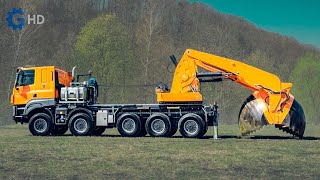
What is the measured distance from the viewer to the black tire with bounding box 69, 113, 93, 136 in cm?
2439

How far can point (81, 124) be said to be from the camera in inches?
966

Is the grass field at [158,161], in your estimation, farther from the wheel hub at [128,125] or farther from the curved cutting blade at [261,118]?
the wheel hub at [128,125]

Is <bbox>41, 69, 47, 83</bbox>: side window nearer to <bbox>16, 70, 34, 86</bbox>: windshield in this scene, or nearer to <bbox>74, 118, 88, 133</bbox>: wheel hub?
<bbox>16, 70, 34, 86</bbox>: windshield

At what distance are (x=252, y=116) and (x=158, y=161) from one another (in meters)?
10.5

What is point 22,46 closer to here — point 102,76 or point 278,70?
point 102,76

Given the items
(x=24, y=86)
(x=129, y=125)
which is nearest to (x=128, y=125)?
(x=129, y=125)

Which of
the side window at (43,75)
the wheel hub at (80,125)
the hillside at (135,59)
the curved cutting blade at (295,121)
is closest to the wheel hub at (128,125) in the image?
the wheel hub at (80,125)

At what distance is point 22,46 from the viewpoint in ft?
161

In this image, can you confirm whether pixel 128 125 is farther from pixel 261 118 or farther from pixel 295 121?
pixel 295 121

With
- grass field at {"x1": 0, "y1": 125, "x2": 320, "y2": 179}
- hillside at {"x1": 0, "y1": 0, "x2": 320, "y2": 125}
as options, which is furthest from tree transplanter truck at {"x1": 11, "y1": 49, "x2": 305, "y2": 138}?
hillside at {"x1": 0, "y1": 0, "x2": 320, "y2": 125}

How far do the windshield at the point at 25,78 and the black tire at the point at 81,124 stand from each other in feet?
10.1

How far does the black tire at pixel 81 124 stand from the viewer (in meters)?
24.4

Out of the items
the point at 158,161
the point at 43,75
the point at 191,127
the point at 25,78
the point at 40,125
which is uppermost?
the point at 43,75
